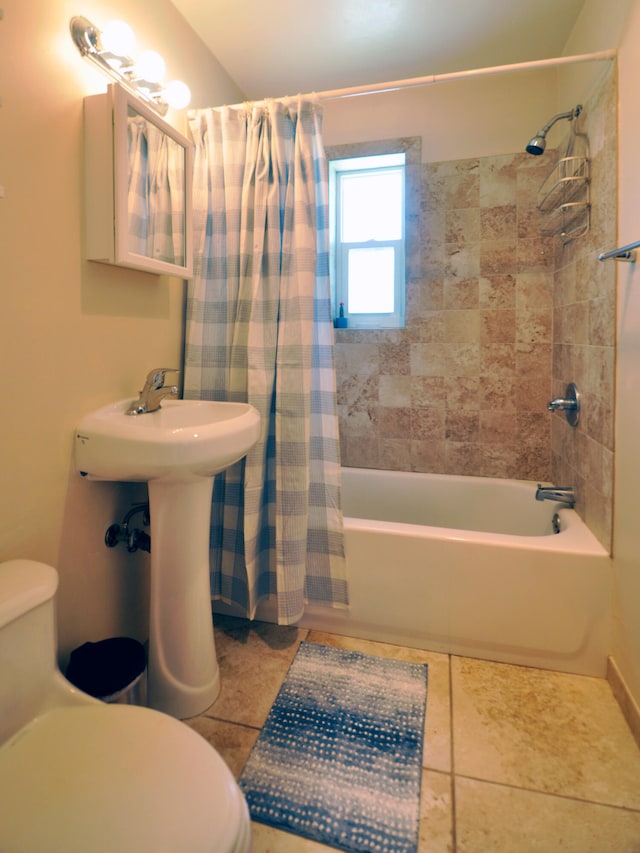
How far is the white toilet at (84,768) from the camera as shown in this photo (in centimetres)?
73

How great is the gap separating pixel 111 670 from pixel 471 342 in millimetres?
2081

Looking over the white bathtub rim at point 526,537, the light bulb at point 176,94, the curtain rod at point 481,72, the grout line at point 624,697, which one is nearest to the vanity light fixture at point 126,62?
the light bulb at point 176,94

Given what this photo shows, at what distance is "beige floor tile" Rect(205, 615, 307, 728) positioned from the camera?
155cm

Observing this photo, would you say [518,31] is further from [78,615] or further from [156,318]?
[78,615]

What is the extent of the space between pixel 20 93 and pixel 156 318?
2.46 ft

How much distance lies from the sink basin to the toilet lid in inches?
22.0

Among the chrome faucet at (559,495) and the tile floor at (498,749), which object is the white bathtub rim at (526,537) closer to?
the chrome faucet at (559,495)

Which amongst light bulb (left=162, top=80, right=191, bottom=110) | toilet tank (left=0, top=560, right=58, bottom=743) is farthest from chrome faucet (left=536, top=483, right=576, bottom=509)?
light bulb (left=162, top=80, right=191, bottom=110)

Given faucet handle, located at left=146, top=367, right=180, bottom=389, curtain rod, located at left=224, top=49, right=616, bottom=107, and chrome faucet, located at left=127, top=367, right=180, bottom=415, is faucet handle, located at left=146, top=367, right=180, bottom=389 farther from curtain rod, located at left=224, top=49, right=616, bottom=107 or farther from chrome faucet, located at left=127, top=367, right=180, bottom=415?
curtain rod, located at left=224, top=49, right=616, bottom=107

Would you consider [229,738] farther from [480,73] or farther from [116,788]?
[480,73]

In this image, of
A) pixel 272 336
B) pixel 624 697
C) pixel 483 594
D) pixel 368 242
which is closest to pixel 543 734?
pixel 624 697

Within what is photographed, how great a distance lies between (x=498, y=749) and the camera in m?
1.40

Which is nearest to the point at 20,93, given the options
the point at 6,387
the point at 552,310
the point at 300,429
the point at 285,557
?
the point at 6,387

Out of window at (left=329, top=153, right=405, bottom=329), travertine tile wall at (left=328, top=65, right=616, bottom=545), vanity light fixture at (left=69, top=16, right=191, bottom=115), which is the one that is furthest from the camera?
window at (left=329, top=153, right=405, bottom=329)
